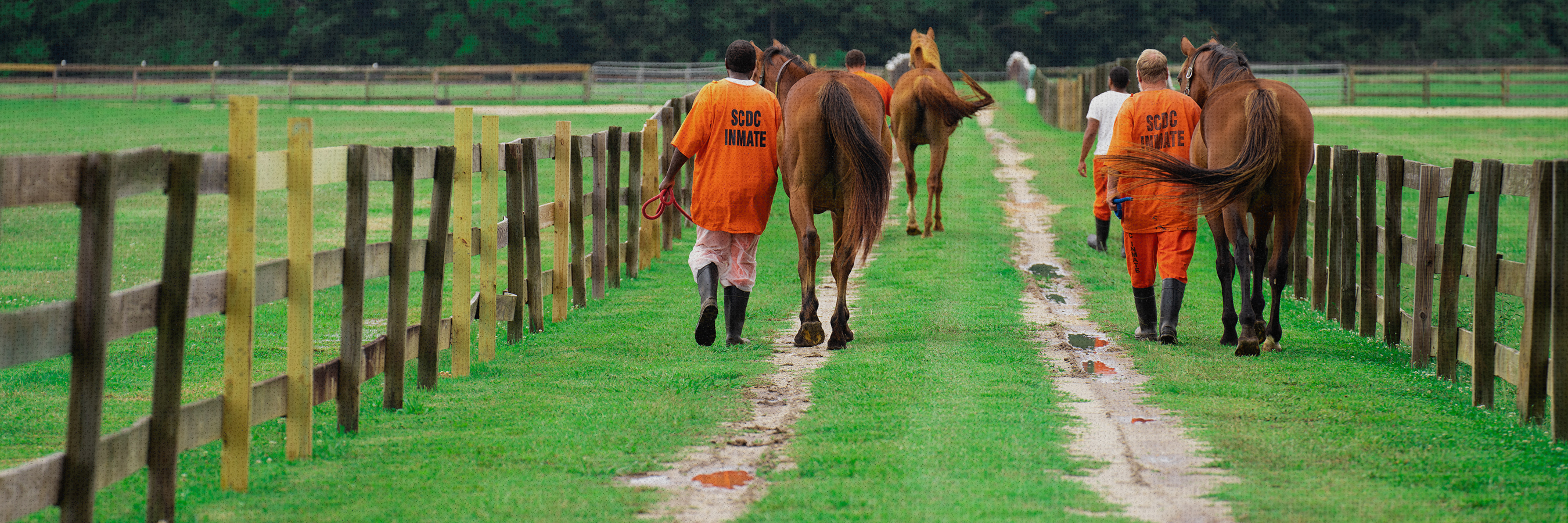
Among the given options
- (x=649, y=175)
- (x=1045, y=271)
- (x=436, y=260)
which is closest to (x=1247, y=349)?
(x=1045, y=271)

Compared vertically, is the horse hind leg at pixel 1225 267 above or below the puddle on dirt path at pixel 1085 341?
above

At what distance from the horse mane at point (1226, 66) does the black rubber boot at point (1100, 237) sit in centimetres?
385

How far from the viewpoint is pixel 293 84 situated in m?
43.6

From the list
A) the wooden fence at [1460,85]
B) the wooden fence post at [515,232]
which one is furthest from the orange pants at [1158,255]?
the wooden fence at [1460,85]

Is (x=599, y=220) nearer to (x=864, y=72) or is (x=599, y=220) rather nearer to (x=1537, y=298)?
(x=864, y=72)

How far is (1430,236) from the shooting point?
21.1 feet

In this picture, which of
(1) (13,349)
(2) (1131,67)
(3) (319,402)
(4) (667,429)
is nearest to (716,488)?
(4) (667,429)

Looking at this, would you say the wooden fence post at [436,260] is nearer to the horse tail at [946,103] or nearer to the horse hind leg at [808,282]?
the horse hind leg at [808,282]

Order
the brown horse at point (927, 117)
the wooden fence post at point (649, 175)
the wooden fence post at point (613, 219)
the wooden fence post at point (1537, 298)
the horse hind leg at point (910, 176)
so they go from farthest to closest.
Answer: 1. the horse hind leg at point (910, 176)
2. the brown horse at point (927, 117)
3. the wooden fence post at point (649, 175)
4. the wooden fence post at point (613, 219)
5. the wooden fence post at point (1537, 298)

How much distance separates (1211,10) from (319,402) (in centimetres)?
6932

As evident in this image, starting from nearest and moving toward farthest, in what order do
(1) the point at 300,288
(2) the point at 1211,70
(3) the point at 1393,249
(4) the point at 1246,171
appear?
(1) the point at 300,288 → (4) the point at 1246,171 → (3) the point at 1393,249 → (2) the point at 1211,70

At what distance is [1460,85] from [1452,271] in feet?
152

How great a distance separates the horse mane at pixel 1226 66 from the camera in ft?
→ 23.5

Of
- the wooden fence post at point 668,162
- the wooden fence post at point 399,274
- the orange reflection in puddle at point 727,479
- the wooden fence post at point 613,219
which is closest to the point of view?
the orange reflection in puddle at point 727,479
